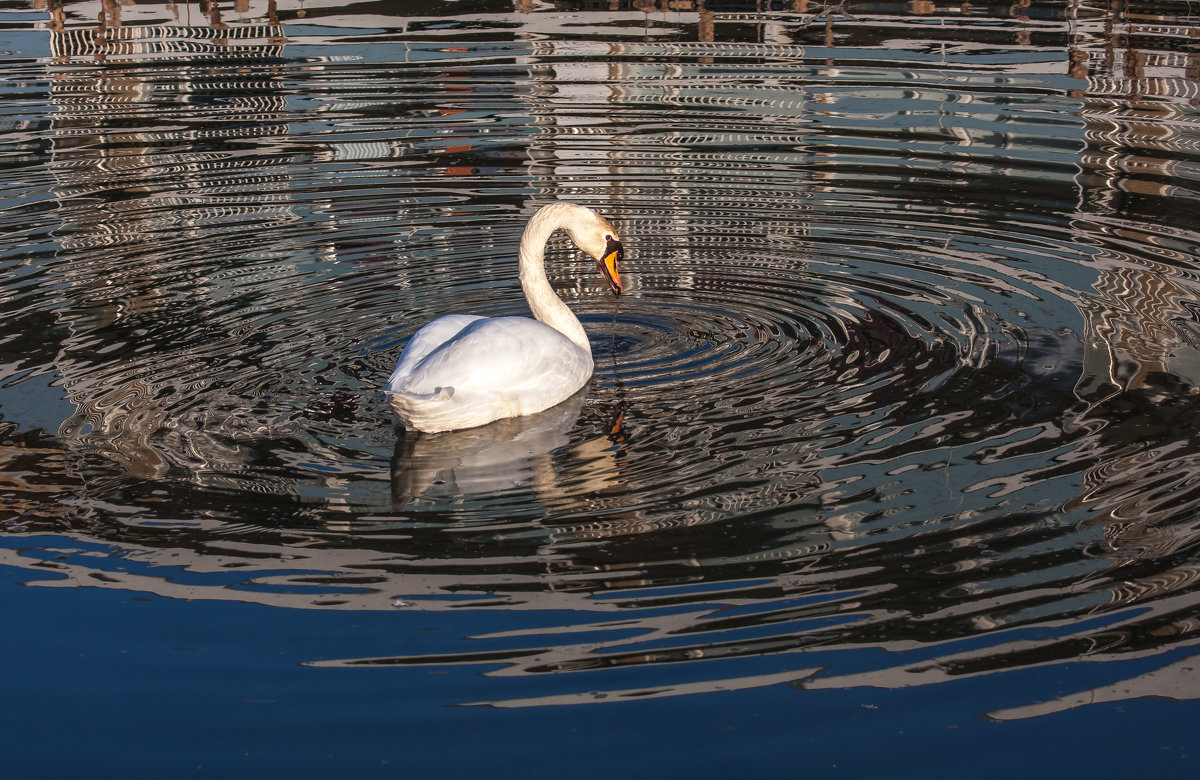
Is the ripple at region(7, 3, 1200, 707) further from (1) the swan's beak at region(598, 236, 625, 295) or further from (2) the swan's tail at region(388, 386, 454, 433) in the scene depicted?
(1) the swan's beak at region(598, 236, 625, 295)

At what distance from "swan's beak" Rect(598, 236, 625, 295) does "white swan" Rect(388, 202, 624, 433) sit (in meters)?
0.62

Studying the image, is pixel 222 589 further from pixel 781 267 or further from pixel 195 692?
pixel 781 267

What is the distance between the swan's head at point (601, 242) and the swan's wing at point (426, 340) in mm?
1288

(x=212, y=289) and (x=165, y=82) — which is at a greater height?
(x=165, y=82)

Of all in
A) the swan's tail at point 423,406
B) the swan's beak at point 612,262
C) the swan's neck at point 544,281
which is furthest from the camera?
the swan's beak at point 612,262

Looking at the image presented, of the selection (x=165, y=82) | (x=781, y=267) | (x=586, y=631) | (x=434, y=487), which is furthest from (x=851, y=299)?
(x=165, y=82)

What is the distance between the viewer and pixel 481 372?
750 centimetres

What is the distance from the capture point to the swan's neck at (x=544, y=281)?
8.76m

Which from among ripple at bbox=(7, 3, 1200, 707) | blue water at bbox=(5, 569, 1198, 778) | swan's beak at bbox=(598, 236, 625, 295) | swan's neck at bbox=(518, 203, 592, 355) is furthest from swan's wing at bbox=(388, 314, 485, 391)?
blue water at bbox=(5, 569, 1198, 778)

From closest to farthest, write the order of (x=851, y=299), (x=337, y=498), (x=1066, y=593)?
(x=1066, y=593), (x=337, y=498), (x=851, y=299)

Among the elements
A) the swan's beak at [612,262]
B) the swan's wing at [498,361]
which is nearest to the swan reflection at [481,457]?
the swan's wing at [498,361]

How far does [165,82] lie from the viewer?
1847cm

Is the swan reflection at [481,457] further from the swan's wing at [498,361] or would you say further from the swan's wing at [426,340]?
the swan's wing at [426,340]

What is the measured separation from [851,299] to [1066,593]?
4484 millimetres
